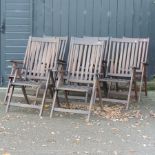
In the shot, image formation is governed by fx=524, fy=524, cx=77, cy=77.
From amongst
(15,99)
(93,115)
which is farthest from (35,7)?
(93,115)

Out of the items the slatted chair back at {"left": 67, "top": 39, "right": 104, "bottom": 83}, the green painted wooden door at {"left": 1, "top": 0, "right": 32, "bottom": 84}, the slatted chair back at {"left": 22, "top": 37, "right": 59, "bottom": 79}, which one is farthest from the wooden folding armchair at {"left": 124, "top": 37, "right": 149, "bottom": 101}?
the green painted wooden door at {"left": 1, "top": 0, "right": 32, "bottom": 84}

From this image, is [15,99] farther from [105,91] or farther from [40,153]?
[40,153]

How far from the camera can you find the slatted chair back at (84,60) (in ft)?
28.2

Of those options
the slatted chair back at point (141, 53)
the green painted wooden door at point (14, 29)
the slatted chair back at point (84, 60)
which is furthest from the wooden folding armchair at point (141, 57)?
the green painted wooden door at point (14, 29)

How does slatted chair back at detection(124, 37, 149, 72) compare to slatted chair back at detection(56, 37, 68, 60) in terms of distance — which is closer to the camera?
slatted chair back at detection(124, 37, 149, 72)

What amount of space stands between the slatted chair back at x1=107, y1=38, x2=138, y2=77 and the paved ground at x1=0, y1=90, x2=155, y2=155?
3.95 feet

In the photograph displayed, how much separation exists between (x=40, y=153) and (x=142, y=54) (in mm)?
4007

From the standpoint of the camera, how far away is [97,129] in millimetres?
7297

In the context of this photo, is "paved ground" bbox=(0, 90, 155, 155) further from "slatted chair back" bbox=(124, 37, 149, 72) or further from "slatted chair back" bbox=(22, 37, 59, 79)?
"slatted chair back" bbox=(124, 37, 149, 72)

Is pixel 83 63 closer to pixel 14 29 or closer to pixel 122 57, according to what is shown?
pixel 122 57

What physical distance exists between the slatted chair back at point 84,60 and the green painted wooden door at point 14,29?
187cm

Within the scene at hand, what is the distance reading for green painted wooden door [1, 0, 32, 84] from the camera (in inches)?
410

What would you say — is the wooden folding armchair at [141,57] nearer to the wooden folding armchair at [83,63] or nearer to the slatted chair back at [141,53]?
the slatted chair back at [141,53]

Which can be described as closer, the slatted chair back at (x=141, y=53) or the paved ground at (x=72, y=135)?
the paved ground at (x=72, y=135)
